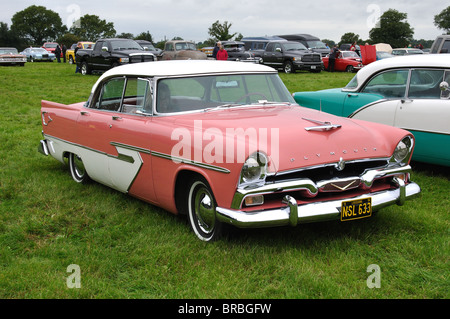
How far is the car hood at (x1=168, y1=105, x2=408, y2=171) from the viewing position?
3.89 metres

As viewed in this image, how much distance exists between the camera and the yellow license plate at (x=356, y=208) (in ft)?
13.1

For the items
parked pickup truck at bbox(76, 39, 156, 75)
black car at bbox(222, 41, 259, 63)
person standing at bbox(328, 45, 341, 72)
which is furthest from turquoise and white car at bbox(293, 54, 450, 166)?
black car at bbox(222, 41, 259, 63)

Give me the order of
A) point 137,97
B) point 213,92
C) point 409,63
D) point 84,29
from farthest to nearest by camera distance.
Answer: point 84,29 → point 409,63 → point 137,97 → point 213,92

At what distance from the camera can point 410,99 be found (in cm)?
636

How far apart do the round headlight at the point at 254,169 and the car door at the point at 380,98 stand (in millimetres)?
3219

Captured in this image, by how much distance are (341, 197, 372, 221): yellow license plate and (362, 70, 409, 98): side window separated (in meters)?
2.87

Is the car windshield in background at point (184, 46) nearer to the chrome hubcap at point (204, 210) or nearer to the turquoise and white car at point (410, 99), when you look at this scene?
the turquoise and white car at point (410, 99)

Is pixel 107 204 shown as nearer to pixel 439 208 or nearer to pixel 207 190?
pixel 207 190

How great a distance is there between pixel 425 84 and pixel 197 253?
3867 mm

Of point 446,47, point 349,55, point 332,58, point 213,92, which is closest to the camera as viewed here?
point 213,92

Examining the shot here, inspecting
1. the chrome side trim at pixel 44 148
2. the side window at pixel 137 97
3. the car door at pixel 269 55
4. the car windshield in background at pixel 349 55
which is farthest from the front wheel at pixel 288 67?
A: the side window at pixel 137 97

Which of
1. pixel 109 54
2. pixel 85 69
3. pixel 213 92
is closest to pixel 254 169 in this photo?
pixel 213 92

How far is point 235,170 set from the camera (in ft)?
12.3

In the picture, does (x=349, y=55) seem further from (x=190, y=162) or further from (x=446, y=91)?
(x=190, y=162)
